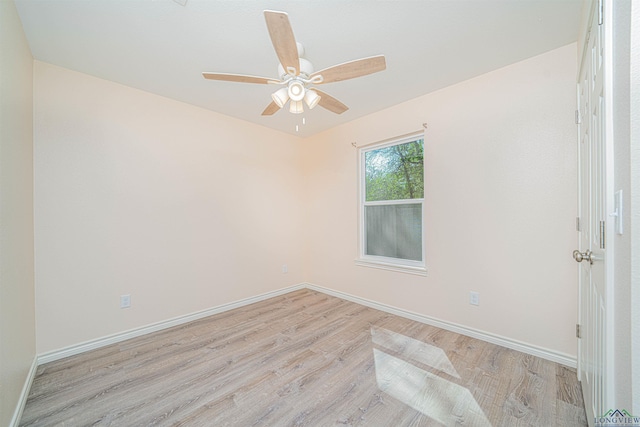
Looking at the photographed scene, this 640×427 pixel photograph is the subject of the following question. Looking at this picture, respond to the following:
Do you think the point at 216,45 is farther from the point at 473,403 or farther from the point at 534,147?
the point at 473,403

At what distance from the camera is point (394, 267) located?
303cm

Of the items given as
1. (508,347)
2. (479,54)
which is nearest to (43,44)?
(479,54)

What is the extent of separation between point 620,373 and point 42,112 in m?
3.78

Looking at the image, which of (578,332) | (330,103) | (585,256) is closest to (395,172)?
(330,103)

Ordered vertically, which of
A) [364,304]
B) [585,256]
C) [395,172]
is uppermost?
[395,172]

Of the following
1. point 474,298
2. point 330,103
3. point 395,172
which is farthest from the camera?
point 395,172

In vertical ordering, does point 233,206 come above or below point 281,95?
below

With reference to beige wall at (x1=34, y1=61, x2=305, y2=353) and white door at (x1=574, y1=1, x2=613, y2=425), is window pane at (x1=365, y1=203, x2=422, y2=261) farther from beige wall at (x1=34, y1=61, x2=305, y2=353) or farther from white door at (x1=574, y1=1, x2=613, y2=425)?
beige wall at (x1=34, y1=61, x2=305, y2=353)

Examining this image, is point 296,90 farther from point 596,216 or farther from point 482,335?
point 482,335

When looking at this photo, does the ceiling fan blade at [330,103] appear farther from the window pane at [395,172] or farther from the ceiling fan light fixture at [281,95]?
the window pane at [395,172]

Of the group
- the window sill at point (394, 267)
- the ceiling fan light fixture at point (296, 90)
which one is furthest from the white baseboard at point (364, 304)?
the ceiling fan light fixture at point (296, 90)

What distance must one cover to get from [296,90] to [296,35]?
47 centimetres

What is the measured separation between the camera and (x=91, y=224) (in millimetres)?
2301

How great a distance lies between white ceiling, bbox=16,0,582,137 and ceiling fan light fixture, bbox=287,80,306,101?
43 centimetres
